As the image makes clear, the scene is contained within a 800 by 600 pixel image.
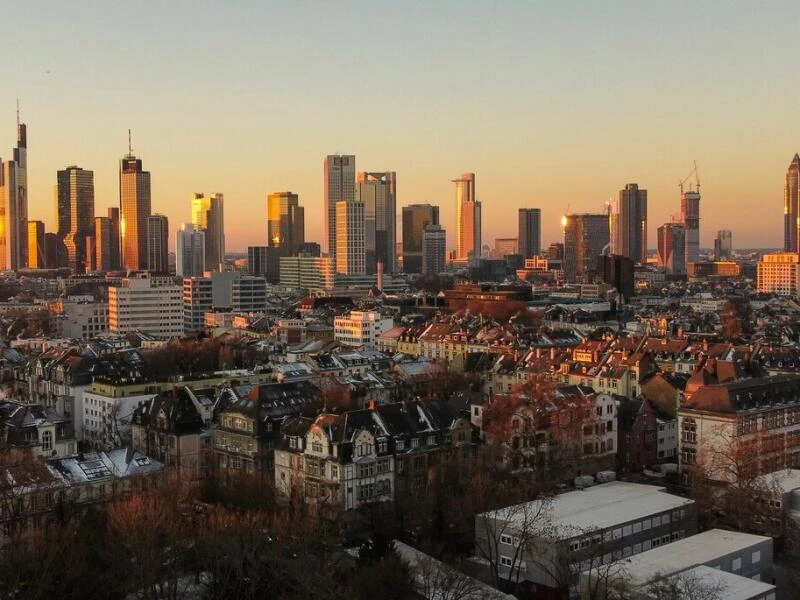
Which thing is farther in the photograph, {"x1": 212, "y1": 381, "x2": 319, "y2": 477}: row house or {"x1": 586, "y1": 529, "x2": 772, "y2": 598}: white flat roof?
{"x1": 212, "y1": 381, "x2": 319, "y2": 477}: row house

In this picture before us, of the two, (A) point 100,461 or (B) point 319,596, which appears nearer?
(B) point 319,596

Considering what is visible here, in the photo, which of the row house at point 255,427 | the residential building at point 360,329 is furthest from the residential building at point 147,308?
the row house at point 255,427

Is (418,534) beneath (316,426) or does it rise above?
beneath

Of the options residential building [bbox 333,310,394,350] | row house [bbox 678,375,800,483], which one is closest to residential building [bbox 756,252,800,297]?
residential building [bbox 333,310,394,350]

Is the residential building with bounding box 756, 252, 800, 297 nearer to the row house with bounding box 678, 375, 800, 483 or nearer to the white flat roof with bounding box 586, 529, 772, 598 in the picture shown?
the row house with bounding box 678, 375, 800, 483

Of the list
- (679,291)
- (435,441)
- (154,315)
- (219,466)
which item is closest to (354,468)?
(435,441)

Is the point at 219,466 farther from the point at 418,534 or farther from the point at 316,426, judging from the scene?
the point at 418,534

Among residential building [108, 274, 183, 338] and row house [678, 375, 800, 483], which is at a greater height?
residential building [108, 274, 183, 338]
